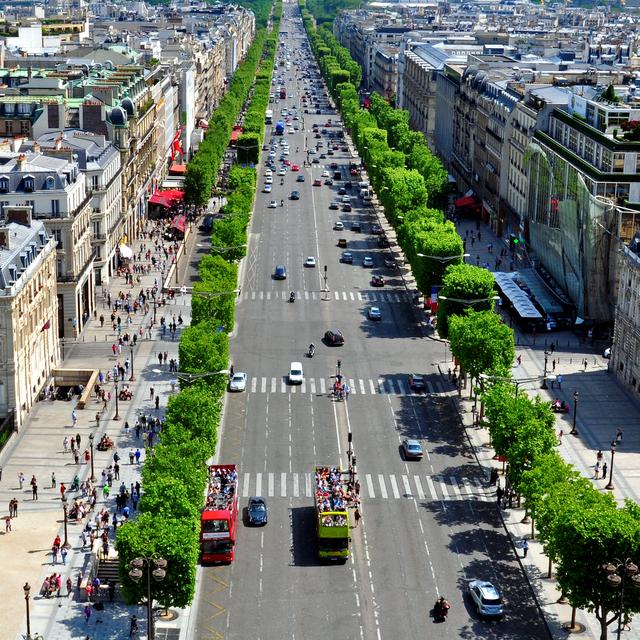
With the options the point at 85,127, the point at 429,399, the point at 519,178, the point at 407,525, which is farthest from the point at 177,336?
the point at 519,178

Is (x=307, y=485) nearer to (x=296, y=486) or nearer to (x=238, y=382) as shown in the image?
(x=296, y=486)

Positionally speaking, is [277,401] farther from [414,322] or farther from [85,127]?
[85,127]

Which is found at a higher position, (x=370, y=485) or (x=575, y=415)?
(x=575, y=415)

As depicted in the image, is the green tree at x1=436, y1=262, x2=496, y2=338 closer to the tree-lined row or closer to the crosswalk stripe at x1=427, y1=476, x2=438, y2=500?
the tree-lined row

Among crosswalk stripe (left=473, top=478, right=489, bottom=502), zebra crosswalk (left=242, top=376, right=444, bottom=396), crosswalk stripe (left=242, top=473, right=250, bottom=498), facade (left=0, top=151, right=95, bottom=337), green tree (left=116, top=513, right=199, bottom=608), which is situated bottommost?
crosswalk stripe (left=473, top=478, right=489, bottom=502)

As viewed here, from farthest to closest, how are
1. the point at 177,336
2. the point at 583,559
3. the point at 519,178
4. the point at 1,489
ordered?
1. the point at 519,178
2. the point at 177,336
3. the point at 1,489
4. the point at 583,559

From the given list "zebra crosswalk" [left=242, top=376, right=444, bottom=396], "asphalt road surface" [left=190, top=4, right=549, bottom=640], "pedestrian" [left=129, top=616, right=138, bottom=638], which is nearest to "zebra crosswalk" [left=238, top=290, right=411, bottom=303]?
"asphalt road surface" [left=190, top=4, right=549, bottom=640]

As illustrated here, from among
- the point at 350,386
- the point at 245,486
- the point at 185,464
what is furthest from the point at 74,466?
the point at 350,386
